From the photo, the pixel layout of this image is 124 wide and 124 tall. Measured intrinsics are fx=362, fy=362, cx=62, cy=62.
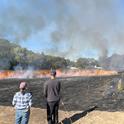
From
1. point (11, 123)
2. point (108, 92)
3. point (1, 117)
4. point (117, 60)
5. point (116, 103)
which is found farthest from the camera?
point (117, 60)

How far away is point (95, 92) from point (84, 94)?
43.0 inches

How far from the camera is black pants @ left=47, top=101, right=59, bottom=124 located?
14.5m

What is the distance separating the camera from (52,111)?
14.8 metres

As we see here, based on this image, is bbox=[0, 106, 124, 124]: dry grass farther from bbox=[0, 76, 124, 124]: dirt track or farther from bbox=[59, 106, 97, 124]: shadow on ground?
bbox=[59, 106, 97, 124]: shadow on ground

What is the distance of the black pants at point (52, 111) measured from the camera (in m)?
14.5

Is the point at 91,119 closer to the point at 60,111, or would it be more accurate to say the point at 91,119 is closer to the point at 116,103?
the point at 60,111

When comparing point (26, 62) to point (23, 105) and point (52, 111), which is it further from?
point (23, 105)

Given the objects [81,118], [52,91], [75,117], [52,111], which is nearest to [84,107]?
[75,117]

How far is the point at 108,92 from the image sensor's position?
2428cm

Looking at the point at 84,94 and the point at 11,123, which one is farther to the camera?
the point at 84,94

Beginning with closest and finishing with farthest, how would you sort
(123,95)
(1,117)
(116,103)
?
(1,117) < (116,103) < (123,95)

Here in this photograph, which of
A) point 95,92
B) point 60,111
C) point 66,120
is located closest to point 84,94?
point 95,92

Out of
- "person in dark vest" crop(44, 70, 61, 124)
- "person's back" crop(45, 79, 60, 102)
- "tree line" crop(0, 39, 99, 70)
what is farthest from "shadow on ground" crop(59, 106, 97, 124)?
"tree line" crop(0, 39, 99, 70)

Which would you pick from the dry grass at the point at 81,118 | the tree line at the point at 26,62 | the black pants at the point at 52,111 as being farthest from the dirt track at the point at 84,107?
the tree line at the point at 26,62
